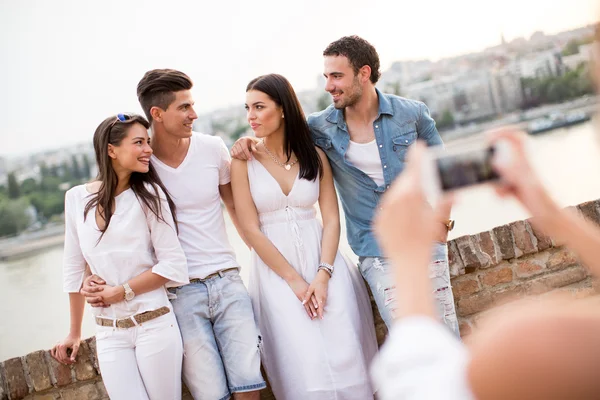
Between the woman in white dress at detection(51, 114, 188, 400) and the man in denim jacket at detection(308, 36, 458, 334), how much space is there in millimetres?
905

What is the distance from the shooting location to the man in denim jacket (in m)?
3.10

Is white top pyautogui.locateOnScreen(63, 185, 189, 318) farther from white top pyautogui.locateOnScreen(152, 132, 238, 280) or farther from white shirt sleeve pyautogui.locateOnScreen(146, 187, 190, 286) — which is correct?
white top pyautogui.locateOnScreen(152, 132, 238, 280)

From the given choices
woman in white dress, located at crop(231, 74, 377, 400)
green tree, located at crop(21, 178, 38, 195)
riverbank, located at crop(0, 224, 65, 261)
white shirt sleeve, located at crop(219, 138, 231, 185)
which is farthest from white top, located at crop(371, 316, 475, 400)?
green tree, located at crop(21, 178, 38, 195)

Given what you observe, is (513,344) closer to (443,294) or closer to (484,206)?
(443,294)

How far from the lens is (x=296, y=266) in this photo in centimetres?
309

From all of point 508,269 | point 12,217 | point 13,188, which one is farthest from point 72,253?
point 13,188

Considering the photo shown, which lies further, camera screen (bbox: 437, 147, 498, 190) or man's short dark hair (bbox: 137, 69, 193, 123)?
man's short dark hair (bbox: 137, 69, 193, 123)

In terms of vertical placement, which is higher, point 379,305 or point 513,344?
point 513,344

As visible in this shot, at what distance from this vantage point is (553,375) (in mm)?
797

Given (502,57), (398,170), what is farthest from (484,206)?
(398,170)

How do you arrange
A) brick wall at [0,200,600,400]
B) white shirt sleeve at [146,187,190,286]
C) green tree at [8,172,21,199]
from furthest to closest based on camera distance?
green tree at [8,172,21,199], brick wall at [0,200,600,400], white shirt sleeve at [146,187,190,286]

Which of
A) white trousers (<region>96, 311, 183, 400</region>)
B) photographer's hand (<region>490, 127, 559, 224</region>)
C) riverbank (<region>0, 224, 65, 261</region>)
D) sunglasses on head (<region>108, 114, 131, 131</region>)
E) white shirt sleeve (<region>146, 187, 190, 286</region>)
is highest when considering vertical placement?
→ sunglasses on head (<region>108, 114, 131, 131</region>)

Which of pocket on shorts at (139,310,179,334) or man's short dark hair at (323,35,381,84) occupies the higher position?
man's short dark hair at (323,35,381,84)

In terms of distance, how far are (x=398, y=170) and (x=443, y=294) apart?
2.14ft
